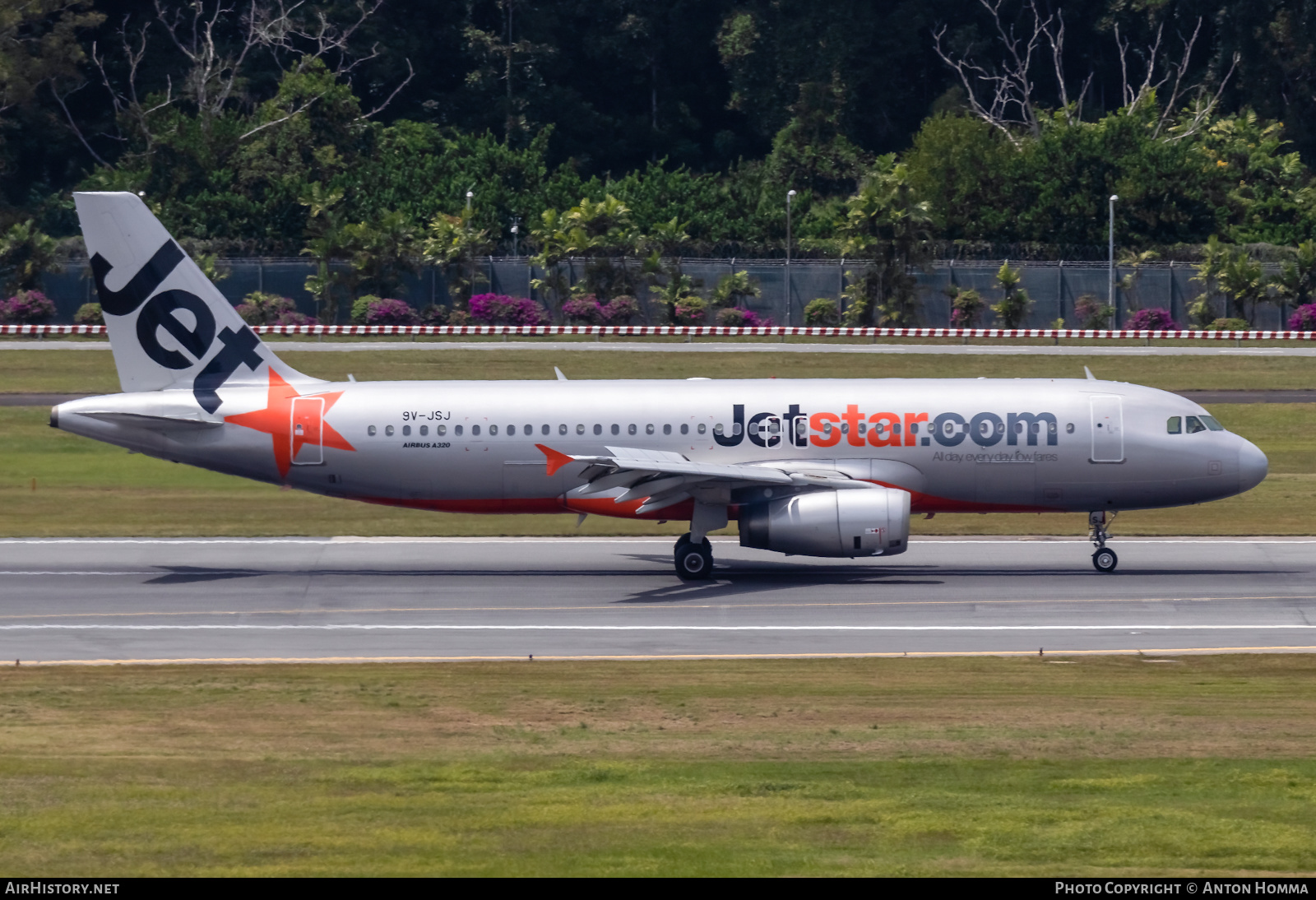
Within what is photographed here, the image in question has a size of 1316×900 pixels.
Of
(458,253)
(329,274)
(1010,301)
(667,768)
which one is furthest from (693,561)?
(329,274)

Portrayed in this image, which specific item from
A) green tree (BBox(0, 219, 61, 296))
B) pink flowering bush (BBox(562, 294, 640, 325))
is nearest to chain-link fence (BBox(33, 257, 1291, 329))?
green tree (BBox(0, 219, 61, 296))

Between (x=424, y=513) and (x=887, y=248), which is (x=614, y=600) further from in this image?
(x=887, y=248)

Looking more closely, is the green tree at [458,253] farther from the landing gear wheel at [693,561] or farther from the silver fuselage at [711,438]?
the landing gear wheel at [693,561]

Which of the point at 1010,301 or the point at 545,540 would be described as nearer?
the point at 545,540

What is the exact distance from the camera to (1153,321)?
286ft

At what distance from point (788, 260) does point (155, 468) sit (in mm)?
49931

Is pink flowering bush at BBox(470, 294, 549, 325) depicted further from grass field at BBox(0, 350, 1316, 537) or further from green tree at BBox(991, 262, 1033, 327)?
green tree at BBox(991, 262, 1033, 327)

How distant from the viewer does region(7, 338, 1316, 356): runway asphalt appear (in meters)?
74.1

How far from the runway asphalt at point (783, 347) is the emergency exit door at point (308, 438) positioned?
39.1 metres

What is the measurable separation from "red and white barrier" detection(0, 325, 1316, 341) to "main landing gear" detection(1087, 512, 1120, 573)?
149ft

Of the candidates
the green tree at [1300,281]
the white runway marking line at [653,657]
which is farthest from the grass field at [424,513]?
the green tree at [1300,281]

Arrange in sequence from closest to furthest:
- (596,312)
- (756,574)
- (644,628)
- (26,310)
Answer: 1. (644,628)
2. (756,574)
3. (26,310)
4. (596,312)

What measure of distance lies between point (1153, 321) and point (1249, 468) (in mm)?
54579

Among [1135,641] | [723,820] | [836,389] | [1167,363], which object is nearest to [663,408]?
[836,389]
